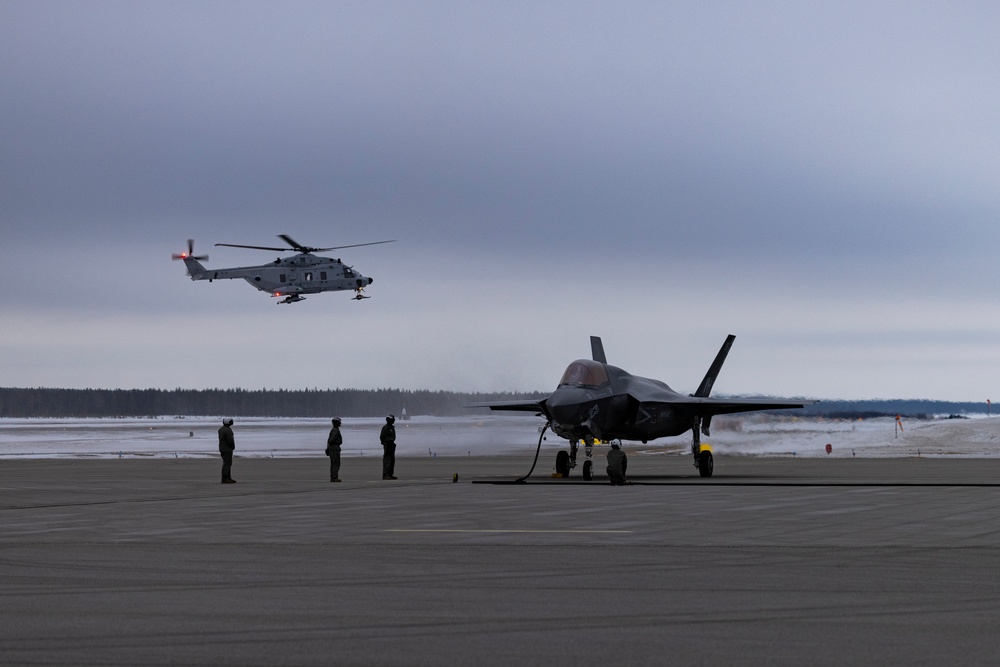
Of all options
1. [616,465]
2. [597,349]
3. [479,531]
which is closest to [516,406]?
[597,349]

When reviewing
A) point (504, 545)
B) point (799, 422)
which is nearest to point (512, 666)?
point (504, 545)

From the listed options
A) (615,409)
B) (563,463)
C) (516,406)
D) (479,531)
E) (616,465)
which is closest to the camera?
(479,531)

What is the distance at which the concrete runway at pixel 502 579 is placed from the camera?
7.64 m

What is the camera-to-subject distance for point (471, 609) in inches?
362

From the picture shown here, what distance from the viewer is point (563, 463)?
31312mm

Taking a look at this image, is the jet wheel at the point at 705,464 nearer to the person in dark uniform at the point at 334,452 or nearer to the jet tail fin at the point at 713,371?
the jet tail fin at the point at 713,371

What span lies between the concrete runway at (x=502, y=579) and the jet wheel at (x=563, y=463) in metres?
8.17

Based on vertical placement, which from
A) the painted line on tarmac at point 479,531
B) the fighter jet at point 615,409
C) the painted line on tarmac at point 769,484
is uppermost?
the fighter jet at point 615,409

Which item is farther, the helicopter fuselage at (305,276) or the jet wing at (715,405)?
the helicopter fuselage at (305,276)

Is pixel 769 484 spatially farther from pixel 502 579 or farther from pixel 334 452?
pixel 502 579

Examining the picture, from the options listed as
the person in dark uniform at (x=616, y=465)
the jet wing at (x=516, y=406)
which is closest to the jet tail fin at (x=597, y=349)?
the jet wing at (x=516, y=406)

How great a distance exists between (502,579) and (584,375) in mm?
19440

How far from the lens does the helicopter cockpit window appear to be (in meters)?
30.2

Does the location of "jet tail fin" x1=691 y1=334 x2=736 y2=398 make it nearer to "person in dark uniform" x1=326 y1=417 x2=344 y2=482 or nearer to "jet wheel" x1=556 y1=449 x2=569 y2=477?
"jet wheel" x1=556 y1=449 x2=569 y2=477
